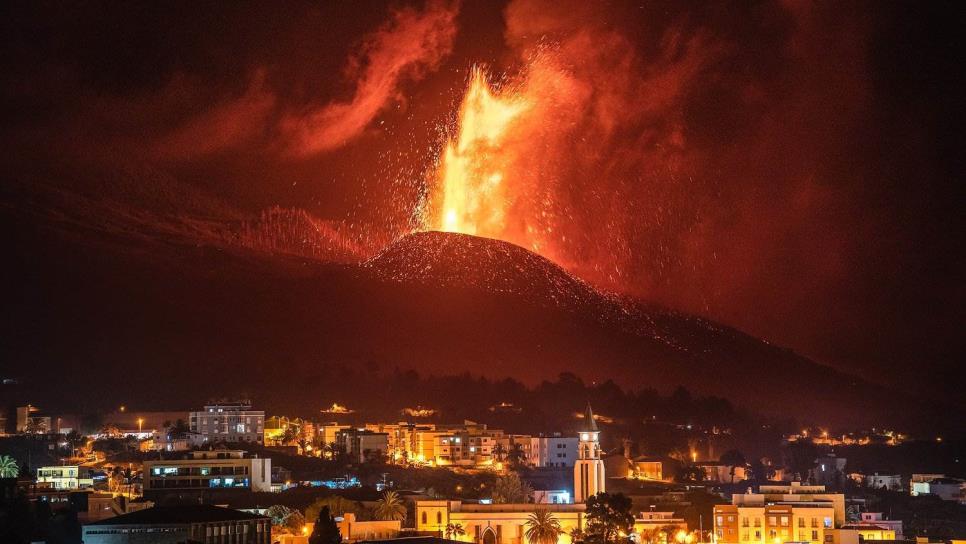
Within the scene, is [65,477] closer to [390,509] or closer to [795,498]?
[390,509]

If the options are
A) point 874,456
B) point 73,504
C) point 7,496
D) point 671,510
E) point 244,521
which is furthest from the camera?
point 874,456

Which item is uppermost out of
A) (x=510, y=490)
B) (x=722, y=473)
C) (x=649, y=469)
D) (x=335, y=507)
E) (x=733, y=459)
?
(x=733, y=459)

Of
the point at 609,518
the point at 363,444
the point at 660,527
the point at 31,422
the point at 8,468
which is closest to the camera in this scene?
the point at 609,518

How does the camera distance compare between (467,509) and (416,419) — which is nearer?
(467,509)

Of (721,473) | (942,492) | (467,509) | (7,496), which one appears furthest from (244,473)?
(942,492)

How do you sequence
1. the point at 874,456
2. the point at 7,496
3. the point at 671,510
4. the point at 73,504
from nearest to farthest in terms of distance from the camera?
1. the point at 7,496
2. the point at 73,504
3. the point at 671,510
4. the point at 874,456

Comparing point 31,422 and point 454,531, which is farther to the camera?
point 31,422

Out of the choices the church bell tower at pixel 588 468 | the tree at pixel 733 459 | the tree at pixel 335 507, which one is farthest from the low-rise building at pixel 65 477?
the tree at pixel 733 459

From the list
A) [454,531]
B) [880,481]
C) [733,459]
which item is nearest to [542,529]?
[454,531]

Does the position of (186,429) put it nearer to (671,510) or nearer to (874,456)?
(671,510)
